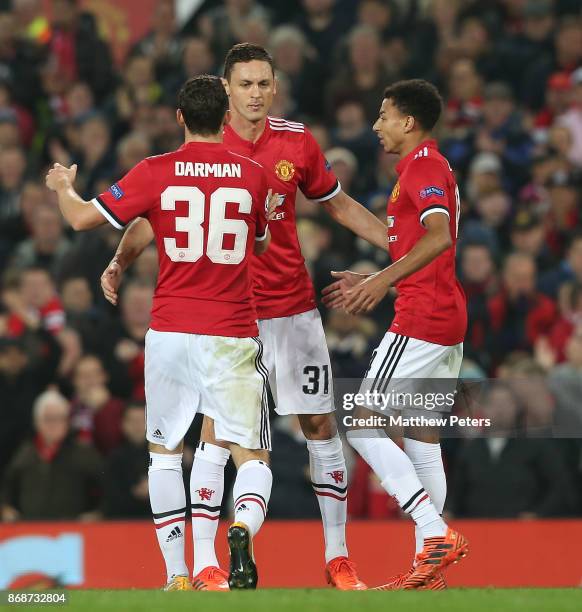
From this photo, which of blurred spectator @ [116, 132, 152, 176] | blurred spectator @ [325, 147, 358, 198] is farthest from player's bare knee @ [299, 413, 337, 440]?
blurred spectator @ [116, 132, 152, 176]

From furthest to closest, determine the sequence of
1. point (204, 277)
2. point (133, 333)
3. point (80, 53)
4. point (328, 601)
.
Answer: point (80, 53) < point (133, 333) < point (204, 277) < point (328, 601)

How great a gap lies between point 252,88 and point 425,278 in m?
1.27

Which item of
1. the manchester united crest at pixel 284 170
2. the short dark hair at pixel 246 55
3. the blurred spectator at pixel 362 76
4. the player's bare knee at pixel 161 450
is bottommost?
the player's bare knee at pixel 161 450

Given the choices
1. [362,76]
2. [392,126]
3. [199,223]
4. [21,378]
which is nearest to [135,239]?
[199,223]

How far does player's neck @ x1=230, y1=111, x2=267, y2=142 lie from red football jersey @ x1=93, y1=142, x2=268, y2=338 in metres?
0.83

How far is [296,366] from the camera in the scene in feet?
25.8

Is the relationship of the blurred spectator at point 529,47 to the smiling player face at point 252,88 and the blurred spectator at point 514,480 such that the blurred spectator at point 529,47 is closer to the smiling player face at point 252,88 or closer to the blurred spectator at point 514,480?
the blurred spectator at point 514,480

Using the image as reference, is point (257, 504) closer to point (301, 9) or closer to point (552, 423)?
point (552, 423)

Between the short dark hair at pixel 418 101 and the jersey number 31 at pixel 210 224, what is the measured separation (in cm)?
106

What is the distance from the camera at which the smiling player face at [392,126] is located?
749 cm

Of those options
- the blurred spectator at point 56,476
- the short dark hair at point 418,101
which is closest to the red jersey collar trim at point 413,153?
the short dark hair at point 418,101

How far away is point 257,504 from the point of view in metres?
6.86

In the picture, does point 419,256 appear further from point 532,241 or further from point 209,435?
point 532,241

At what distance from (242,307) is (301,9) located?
8651mm
